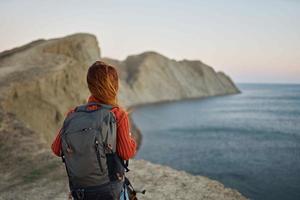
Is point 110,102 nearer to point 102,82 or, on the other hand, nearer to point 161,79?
point 102,82

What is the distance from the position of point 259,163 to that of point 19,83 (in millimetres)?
16635

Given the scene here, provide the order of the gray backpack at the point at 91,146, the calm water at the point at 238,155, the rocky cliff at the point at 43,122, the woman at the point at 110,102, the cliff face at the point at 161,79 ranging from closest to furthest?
1. the gray backpack at the point at 91,146
2. the woman at the point at 110,102
3. the rocky cliff at the point at 43,122
4. the calm water at the point at 238,155
5. the cliff face at the point at 161,79

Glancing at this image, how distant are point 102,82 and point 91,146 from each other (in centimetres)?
69

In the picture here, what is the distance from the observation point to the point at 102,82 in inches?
148

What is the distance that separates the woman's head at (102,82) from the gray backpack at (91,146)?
102 millimetres

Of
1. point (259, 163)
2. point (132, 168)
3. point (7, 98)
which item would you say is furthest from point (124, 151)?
point (259, 163)

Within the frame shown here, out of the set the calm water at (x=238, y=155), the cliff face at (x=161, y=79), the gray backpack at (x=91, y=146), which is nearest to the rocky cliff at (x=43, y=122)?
the gray backpack at (x=91, y=146)

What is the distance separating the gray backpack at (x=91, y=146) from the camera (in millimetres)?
3605

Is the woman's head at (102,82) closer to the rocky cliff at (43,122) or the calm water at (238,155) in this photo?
the rocky cliff at (43,122)

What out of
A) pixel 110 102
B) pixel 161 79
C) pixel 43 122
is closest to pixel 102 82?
pixel 110 102

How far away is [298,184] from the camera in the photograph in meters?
19.1

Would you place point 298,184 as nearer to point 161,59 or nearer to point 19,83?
point 19,83

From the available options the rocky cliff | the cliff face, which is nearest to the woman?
the rocky cliff

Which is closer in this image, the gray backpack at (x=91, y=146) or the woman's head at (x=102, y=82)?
the gray backpack at (x=91, y=146)
